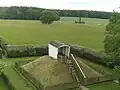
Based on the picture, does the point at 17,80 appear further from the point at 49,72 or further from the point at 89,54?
the point at 89,54

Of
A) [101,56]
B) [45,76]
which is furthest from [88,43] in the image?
[45,76]

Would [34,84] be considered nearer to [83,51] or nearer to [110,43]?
[110,43]

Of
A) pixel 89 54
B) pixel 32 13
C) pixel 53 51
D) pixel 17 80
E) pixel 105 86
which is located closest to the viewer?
pixel 105 86

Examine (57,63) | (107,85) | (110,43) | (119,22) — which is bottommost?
(107,85)

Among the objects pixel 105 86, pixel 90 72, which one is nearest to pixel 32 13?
pixel 90 72

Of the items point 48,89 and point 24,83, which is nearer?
point 48,89

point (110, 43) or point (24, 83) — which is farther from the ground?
point (110, 43)

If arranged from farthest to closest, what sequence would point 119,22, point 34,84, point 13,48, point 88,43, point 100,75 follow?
point 88,43, point 13,48, point 100,75, point 34,84, point 119,22
